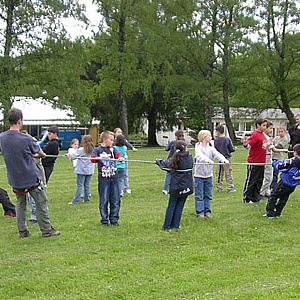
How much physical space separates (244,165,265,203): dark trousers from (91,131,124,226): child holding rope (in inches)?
138

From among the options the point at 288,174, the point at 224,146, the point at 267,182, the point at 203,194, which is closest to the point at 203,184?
the point at 203,194

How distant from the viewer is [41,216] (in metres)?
7.92

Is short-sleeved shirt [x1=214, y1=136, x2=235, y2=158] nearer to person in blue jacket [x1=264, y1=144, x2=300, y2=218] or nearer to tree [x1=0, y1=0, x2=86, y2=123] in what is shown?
person in blue jacket [x1=264, y1=144, x2=300, y2=218]

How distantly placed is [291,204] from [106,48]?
2909cm

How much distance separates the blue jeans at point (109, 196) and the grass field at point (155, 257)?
0.82 feet

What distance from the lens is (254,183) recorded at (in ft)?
36.0

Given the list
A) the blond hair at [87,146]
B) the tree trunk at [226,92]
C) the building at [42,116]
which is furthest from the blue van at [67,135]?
the blond hair at [87,146]

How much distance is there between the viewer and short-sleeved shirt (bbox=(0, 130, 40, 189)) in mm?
7539

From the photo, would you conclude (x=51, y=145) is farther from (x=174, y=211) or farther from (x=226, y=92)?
(x=226, y=92)

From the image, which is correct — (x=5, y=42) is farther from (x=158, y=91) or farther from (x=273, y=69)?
(x=273, y=69)

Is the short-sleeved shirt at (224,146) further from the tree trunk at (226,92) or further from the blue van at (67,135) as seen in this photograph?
the blue van at (67,135)

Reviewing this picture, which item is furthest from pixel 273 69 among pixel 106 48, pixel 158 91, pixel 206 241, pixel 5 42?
pixel 206 241

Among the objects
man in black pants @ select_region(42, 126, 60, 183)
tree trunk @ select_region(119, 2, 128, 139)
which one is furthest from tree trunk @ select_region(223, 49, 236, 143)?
man in black pants @ select_region(42, 126, 60, 183)

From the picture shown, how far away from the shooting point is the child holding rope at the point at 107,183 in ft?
28.5
